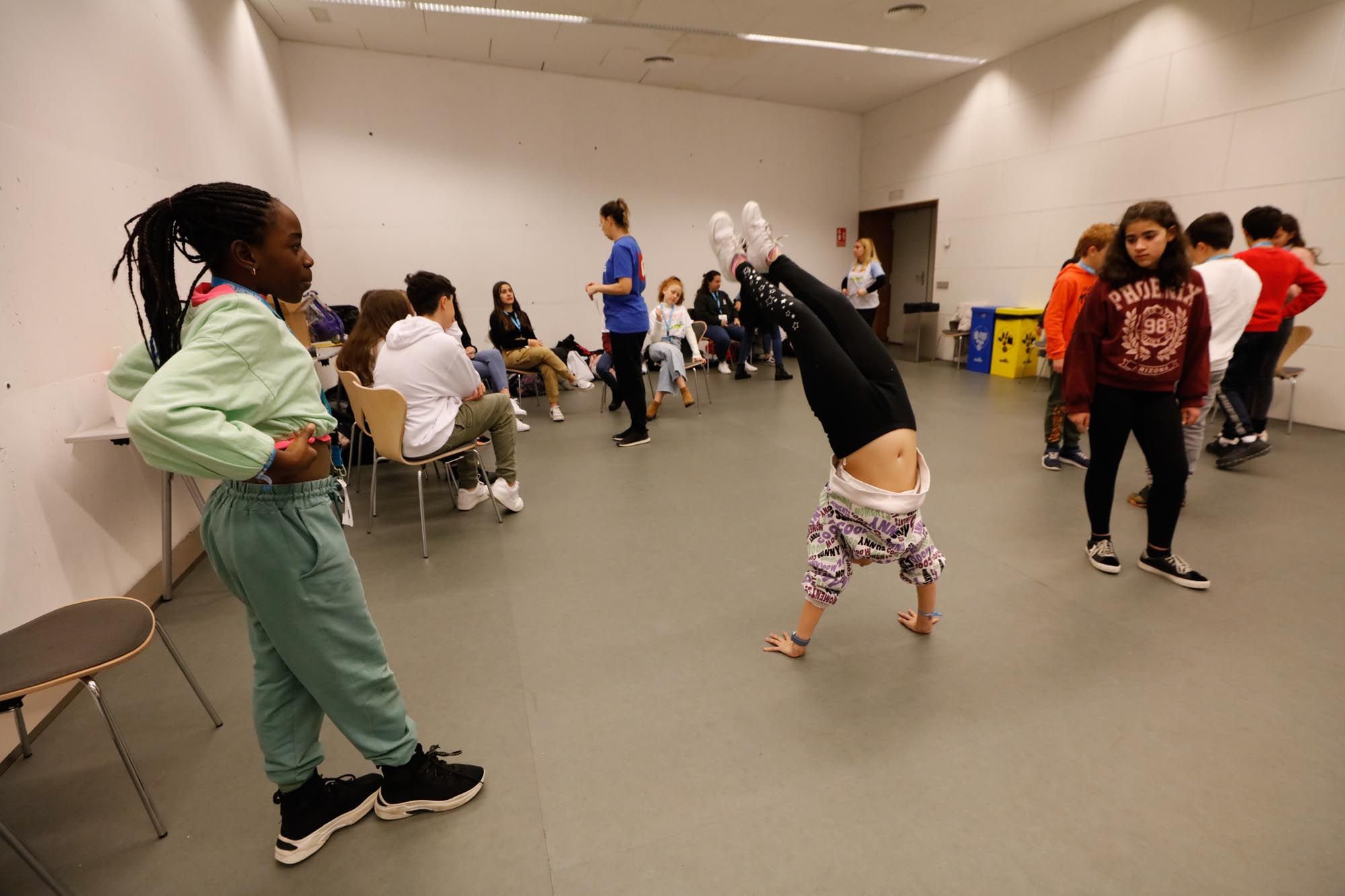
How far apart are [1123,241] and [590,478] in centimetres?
296

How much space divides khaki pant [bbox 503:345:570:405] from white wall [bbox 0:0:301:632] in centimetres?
277

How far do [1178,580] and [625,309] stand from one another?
3445mm

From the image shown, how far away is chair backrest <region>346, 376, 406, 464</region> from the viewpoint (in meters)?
2.82

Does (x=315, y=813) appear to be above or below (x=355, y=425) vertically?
below

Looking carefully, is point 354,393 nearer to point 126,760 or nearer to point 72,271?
point 72,271

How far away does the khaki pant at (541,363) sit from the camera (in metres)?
5.71

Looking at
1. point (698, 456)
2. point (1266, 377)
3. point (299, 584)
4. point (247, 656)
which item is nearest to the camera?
point (299, 584)

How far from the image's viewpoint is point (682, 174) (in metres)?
8.14

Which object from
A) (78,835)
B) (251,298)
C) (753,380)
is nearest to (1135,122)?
(753,380)

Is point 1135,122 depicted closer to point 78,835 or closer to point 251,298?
point 251,298

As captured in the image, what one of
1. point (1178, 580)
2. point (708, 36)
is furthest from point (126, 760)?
point (708, 36)

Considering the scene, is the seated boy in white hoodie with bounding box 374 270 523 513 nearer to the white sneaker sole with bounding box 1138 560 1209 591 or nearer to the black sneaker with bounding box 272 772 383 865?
the black sneaker with bounding box 272 772 383 865

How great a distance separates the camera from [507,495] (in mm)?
3482

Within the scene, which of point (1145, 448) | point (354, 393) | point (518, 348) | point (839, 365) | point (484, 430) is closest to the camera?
point (839, 365)
